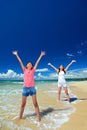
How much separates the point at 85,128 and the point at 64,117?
175 centimetres

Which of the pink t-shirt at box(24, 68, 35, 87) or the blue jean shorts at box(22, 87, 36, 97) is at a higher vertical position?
the pink t-shirt at box(24, 68, 35, 87)

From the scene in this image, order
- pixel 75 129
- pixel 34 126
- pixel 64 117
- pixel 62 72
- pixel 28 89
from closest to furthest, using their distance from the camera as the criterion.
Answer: pixel 75 129, pixel 34 126, pixel 28 89, pixel 64 117, pixel 62 72

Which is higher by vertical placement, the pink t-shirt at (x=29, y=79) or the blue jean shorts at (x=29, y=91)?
the pink t-shirt at (x=29, y=79)

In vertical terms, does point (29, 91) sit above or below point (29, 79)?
below

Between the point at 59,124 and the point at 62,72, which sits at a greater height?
the point at 62,72

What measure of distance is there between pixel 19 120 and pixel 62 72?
17.6ft

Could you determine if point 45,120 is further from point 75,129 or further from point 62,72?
point 62,72

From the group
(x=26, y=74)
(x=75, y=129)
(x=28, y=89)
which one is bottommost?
(x=75, y=129)

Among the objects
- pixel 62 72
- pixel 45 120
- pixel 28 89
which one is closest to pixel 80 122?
pixel 45 120

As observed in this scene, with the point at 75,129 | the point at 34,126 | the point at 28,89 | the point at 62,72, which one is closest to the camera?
the point at 75,129

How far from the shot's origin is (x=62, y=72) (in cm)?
1291

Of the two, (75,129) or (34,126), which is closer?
(75,129)

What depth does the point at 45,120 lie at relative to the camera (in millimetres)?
8055


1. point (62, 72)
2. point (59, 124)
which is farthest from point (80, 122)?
point (62, 72)
